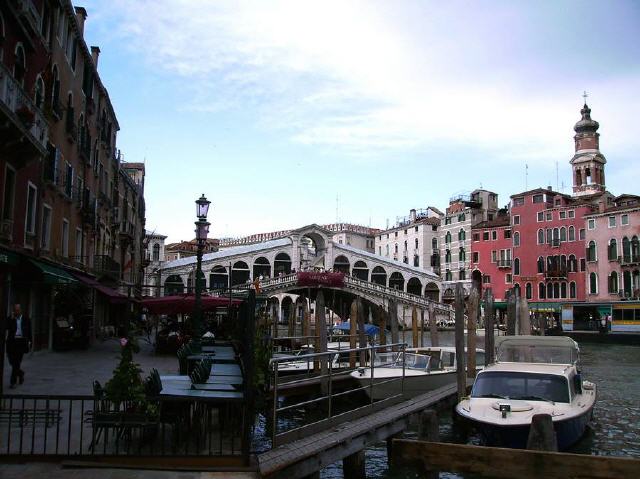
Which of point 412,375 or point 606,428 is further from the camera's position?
point 412,375

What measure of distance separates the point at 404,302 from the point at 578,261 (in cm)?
1529

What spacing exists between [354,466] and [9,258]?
8984 mm

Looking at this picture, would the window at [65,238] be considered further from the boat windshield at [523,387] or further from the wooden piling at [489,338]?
the boat windshield at [523,387]

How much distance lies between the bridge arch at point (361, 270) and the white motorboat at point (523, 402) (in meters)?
55.0

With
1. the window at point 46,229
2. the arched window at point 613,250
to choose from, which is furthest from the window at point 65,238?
the arched window at point 613,250

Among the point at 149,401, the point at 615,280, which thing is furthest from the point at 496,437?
the point at 615,280

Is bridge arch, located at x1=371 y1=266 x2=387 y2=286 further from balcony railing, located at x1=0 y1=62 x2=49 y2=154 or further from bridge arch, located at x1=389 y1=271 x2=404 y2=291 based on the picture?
balcony railing, located at x1=0 y1=62 x2=49 y2=154

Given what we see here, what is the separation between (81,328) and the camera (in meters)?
21.1

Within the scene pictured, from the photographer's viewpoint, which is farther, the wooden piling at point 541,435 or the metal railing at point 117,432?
the wooden piling at point 541,435

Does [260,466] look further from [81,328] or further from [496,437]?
[81,328]

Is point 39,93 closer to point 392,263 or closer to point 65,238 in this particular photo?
point 65,238

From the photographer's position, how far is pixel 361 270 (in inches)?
2726

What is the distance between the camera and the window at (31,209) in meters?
16.6

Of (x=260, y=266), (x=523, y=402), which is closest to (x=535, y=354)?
(x=523, y=402)
